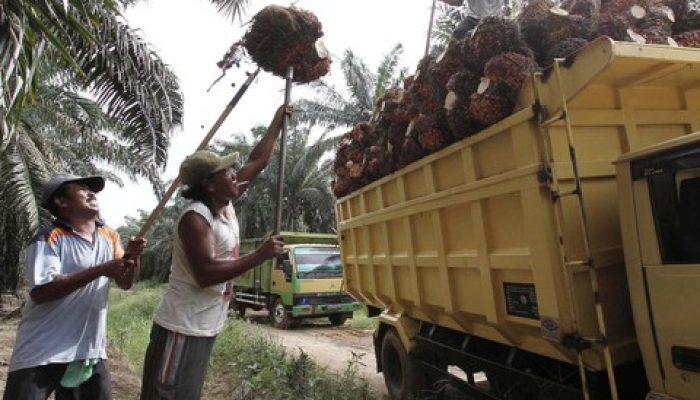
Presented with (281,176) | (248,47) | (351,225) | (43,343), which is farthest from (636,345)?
(351,225)

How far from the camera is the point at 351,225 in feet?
19.4

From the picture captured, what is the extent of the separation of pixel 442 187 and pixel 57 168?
30.3ft

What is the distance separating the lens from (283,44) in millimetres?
3166

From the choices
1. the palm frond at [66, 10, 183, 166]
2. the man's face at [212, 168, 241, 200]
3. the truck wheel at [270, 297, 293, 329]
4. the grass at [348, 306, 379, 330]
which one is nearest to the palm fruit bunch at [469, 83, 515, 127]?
the man's face at [212, 168, 241, 200]

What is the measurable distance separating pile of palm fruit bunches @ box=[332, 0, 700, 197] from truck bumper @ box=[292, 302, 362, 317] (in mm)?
9552

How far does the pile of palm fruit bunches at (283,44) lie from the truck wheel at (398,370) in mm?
3002

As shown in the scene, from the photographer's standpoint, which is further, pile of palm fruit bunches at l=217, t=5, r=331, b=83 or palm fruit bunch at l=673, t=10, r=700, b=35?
palm fruit bunch at l=673, t=10, r=700, b=35

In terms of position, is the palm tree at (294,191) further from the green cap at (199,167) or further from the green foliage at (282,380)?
the green cap at (199,167)

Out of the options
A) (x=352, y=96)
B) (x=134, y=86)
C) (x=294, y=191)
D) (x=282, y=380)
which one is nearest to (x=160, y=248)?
(x=294, y=191)

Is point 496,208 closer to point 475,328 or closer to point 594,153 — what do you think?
point 594,153

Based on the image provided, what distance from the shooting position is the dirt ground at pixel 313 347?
592 centimetres

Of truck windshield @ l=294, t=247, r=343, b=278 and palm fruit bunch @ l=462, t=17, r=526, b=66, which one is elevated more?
palm fruit bunch @ l=462, t=17, r=526, b=66

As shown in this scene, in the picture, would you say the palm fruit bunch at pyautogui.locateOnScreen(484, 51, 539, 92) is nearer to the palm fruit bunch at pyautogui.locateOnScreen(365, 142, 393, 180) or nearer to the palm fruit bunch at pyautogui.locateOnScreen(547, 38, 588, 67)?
the palm fruit bunch at pyautogui.locateOnScreen(547, 38, 588, 67)

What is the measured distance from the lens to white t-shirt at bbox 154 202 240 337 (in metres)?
2.54
